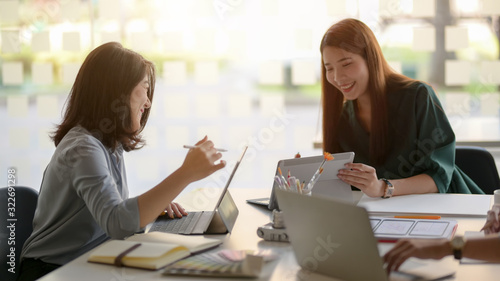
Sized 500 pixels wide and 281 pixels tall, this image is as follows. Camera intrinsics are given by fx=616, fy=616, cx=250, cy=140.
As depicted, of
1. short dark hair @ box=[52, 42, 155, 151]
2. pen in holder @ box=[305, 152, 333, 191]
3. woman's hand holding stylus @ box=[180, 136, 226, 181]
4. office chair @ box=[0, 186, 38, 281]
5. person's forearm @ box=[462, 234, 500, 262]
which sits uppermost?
short dark hair @ box=[52, 42, 155, 151]

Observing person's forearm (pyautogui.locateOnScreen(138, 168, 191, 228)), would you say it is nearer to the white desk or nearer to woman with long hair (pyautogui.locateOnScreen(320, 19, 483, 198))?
the white desk

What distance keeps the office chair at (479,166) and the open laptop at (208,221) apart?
1.08 m

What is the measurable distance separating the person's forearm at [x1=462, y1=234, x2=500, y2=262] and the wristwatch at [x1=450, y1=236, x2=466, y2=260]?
0.04 feet

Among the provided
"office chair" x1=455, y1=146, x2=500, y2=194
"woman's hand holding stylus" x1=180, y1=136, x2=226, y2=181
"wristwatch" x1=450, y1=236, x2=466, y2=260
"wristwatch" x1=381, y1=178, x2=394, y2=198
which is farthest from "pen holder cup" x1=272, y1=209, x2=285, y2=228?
"office chair" x1=455, y1=146, x2=500, y2=194

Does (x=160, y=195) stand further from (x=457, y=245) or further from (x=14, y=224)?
(x=457, y=245)

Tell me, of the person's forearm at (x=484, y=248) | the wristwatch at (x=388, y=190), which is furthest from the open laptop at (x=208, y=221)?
the person's forearm at (x=484, y=248)

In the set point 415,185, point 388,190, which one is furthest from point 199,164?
point 415,185

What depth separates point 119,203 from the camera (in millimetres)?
1563

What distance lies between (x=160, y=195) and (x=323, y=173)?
59cm

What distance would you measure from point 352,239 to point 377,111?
4.16 ft

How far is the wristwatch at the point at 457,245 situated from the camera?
126 centimetres

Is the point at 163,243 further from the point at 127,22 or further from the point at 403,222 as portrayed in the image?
the point at 127,22

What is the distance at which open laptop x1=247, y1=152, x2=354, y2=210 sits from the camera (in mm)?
1857

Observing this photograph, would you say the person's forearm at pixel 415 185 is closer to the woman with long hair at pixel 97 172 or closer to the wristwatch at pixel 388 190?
the wristwatch at pixel 388 190
